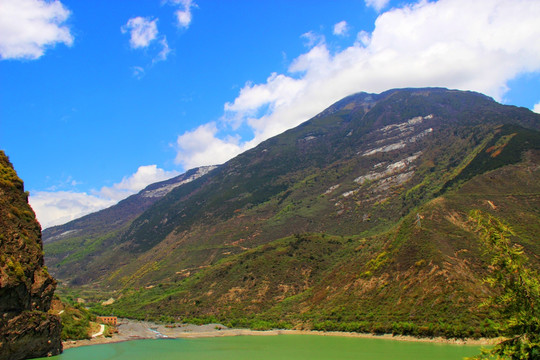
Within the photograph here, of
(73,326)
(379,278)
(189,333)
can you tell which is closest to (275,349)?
(379,278)

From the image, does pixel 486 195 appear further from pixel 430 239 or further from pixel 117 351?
pixel 117 351

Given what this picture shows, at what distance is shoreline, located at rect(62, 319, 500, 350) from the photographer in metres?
64.1

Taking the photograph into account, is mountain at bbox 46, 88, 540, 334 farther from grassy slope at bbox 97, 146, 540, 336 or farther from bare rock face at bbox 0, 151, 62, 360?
bare rock face at bbox 0, 151, 62, 360

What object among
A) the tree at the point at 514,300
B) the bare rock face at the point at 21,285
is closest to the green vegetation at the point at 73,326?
the bare rock face at the point at 21,285

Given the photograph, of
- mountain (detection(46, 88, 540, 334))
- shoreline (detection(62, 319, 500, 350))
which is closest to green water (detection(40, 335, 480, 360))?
shoreline (detection(62, 319, 500, 350))

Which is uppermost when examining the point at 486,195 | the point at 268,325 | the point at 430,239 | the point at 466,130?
the point at 466,130

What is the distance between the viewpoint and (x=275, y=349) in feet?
217

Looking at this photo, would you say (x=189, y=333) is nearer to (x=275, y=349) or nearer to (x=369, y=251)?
→ (x=275, y=349)

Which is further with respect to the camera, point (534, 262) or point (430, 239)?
point (430, 239)

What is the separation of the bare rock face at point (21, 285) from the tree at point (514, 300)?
159 feet

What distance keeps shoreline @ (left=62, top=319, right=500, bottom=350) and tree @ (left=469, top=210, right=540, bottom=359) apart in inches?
1680

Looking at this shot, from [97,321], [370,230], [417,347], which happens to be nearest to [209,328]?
[97,321]

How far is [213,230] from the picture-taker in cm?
19125

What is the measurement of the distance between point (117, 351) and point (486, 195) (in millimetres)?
94604
